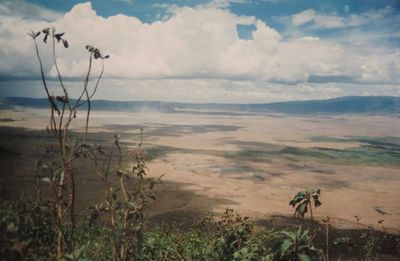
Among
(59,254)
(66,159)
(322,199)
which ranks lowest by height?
(322,199)

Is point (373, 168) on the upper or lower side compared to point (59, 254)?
lower

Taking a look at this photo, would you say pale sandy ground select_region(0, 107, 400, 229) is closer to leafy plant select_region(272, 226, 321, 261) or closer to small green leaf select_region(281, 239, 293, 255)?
leafy plant select_region(272, 226, 321, 261)

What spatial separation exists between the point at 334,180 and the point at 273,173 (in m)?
3.56

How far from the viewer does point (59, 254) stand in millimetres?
2992

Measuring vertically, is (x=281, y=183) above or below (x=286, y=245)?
below

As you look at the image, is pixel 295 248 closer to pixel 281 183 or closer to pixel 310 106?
pixel 281 183

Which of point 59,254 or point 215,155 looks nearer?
point 59,254

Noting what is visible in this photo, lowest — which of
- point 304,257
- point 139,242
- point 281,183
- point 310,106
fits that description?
point 281,183

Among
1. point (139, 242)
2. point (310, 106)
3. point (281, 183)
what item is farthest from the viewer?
point (310, 106)

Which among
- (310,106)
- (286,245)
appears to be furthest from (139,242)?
(310,106)

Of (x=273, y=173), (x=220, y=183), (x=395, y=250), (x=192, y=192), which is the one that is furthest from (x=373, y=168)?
(x=395, y=250)

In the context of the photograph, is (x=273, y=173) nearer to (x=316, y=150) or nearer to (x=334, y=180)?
(x=334, y=180)

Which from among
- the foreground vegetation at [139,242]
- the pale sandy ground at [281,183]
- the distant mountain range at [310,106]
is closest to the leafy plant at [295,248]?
the foreground vegetation at [139,242]

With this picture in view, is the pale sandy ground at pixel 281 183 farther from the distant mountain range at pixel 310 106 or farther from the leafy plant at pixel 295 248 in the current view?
the distant mountain range at pixel 310 106
